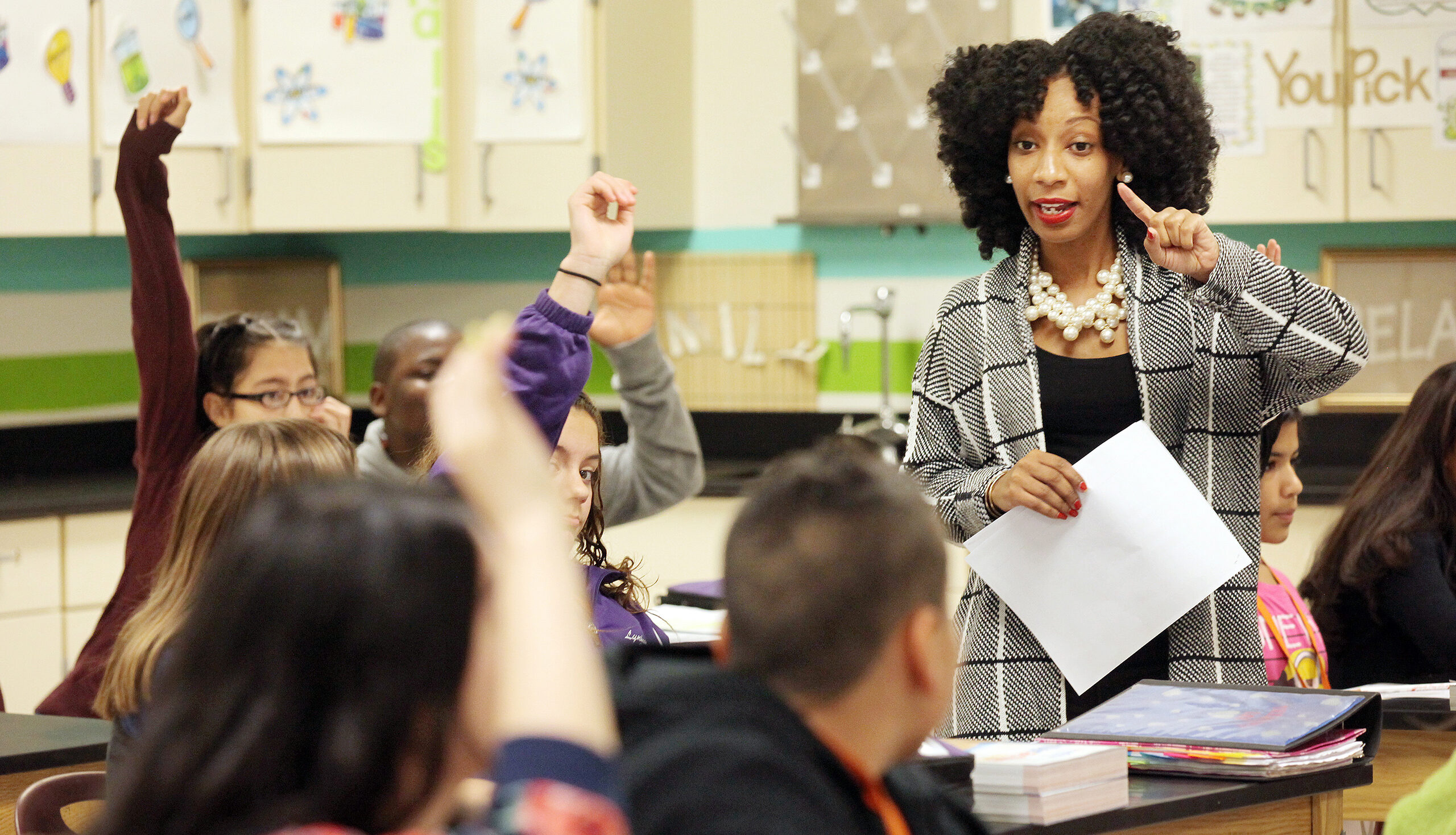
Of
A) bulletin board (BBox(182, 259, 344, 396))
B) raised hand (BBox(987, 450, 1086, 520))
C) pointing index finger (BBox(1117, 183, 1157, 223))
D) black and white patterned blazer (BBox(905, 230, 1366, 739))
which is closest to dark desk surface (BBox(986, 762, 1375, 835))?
black and white patterned blazer (BBox(905, 230, 1366, 739))

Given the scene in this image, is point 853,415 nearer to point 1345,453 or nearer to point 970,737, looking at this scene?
point 1345,453

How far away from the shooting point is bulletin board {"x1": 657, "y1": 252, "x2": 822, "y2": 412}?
4.44 m

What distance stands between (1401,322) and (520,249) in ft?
7.89

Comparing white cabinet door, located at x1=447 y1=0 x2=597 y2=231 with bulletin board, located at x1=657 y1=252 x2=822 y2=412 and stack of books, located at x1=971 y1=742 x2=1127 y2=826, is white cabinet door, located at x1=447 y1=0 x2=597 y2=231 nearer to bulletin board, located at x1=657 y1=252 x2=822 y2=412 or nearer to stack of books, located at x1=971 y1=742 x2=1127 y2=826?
bulletin board, located at x1=657 y1=252 x2=822 y2=412

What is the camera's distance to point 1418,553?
268 centimetres

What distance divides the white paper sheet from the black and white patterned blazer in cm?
4

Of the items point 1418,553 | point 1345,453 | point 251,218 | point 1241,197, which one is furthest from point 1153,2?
point 251,218

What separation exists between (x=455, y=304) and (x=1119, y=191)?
10.3ft

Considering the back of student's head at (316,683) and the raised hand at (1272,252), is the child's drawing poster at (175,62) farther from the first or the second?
the back of student's head at (316,683)

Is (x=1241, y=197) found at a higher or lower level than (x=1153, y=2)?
lower

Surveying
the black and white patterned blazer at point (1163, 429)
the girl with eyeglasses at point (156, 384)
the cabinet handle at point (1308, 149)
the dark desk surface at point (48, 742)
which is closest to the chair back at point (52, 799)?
the dark desk surface at point (48, 742)

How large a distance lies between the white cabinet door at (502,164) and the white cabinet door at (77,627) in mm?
1301

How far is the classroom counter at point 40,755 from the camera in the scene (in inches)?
Result: 77.1

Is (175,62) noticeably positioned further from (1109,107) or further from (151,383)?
(1109,107)
